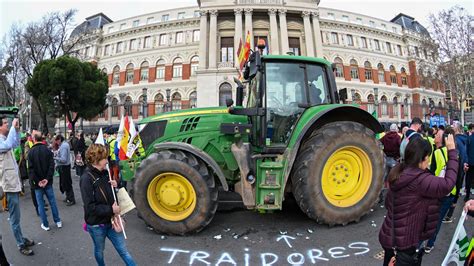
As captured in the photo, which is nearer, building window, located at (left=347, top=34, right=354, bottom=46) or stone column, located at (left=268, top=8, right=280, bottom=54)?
stone column, located at (left=268, top=8, right=280, bottom=54)

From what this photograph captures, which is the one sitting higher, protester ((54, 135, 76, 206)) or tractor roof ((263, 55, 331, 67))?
tractor roof ((263, 55, 331, 67))

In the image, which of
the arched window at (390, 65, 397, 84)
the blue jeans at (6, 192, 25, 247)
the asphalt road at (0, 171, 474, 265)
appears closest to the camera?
the asphalt road at (0, 171, 474, 265)

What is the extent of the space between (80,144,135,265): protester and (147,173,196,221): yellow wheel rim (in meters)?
1.47

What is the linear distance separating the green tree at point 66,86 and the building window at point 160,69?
45.2 feet

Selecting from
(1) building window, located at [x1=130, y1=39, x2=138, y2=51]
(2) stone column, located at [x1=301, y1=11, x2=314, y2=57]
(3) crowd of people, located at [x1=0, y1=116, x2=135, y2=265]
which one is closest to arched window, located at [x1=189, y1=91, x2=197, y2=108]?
(1) building window, located at [x1=130, y1=39, x2=138, y2=51]

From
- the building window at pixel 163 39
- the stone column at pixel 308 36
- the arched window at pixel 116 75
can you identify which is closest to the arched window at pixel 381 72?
the stone column at pixel 308 36

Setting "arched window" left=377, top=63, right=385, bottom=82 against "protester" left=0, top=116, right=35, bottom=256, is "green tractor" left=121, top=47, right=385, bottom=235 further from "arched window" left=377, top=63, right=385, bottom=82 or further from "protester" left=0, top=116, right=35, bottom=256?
"arched window" left=377, top=63, right=385, bottom=82

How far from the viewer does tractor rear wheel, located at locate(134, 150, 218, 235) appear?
4781mm

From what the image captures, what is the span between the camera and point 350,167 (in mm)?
5258

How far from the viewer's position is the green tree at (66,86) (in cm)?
2406

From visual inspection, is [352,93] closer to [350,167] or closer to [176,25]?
[176,25]

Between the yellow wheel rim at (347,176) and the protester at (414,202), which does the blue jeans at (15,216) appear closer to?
the yellow wheel rim at (347,176)

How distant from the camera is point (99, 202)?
3311 millimetres

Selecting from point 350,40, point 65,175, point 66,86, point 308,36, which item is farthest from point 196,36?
point 65,175
